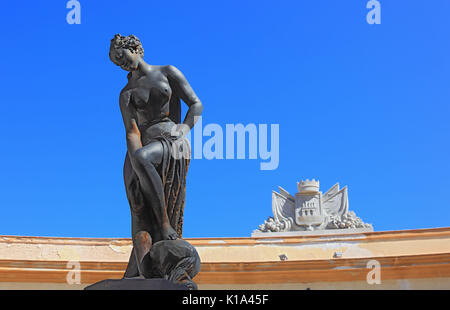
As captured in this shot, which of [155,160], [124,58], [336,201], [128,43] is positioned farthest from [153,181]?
[336,201]

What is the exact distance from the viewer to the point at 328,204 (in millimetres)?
→ 12102

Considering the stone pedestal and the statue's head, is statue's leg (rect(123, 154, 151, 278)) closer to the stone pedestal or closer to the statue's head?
the stone pedestal

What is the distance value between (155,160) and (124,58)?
3.07 feet

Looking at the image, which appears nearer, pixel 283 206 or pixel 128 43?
pixel 128 43

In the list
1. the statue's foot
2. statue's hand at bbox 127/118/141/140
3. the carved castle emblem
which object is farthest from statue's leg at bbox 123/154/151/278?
the carved castle emblem

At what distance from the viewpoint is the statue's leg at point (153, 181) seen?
395 centimetres

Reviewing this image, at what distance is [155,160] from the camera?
4004 millimetres

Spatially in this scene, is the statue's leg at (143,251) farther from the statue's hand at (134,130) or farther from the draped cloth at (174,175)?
the statue's hand at (134,130)

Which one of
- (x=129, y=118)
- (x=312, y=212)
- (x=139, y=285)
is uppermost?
(x=312, y=212)

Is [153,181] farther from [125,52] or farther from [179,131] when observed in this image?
[125,52]

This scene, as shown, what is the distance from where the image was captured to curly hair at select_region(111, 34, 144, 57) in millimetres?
4277
